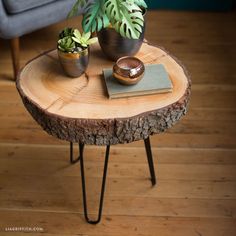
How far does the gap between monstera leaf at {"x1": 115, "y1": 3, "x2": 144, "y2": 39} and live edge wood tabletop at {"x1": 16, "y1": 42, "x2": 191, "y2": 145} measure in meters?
0.18

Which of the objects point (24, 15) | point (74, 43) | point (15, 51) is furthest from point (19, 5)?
point (74, 43)

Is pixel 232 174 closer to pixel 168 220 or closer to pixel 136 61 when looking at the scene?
pixel 168 220

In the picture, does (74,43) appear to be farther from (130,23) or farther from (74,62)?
(130,23)

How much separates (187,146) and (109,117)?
0.67m

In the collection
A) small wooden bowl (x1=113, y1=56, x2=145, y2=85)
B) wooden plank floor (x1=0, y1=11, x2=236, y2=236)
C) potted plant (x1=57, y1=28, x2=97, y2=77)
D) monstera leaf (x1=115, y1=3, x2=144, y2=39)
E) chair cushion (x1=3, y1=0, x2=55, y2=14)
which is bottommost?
wooden plank floor (x1=0, y1=11, x2=236, y2=236)

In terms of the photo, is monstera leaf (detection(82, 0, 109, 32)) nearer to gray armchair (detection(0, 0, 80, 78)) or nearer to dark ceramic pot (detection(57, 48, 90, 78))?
dark ceramic pot (detection(57, 48, 90, 78))

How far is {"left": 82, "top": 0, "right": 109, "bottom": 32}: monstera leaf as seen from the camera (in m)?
1.10

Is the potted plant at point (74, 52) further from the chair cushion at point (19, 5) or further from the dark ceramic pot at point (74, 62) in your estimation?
the chair cushion at point (19, 5)

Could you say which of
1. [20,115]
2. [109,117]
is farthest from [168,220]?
[20,115]

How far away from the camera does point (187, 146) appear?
1.63 metres

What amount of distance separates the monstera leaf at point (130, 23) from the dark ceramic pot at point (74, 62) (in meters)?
0.14

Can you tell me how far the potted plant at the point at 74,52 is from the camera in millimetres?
1148

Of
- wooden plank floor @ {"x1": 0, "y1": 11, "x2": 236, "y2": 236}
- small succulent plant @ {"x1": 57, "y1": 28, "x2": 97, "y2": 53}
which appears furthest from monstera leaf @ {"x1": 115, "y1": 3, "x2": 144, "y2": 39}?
wooden plank floor @ {"x1": 0, "y1": 11, "x2": 236, "y2": 236}

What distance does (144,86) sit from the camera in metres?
1.14
